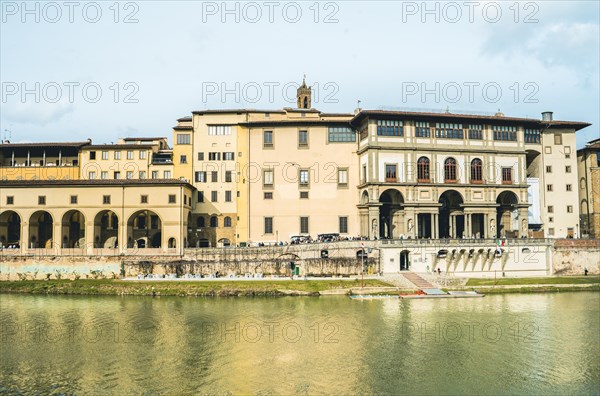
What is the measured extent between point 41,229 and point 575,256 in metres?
76.5

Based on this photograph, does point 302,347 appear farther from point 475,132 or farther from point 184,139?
point 475,132

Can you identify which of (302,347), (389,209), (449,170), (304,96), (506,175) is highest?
(304,96)

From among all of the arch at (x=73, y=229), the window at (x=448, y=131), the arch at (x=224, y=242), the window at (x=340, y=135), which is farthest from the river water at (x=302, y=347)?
the window at (x=340, y=135)

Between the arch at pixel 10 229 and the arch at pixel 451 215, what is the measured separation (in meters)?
61.7

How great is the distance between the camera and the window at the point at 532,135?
258ft

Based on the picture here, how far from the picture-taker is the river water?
85.1 ft

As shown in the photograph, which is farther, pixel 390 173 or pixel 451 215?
pixel 451 215

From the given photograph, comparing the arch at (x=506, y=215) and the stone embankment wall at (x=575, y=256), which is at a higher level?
the arch at (x=506, y=215)

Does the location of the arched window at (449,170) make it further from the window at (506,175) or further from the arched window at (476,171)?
the window at (506,175)

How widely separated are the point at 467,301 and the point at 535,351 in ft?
60.6

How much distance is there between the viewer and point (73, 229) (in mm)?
75625

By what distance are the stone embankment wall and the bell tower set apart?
45.0 meters

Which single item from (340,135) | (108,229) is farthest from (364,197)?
(108,229)

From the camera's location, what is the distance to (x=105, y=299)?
53.3m
